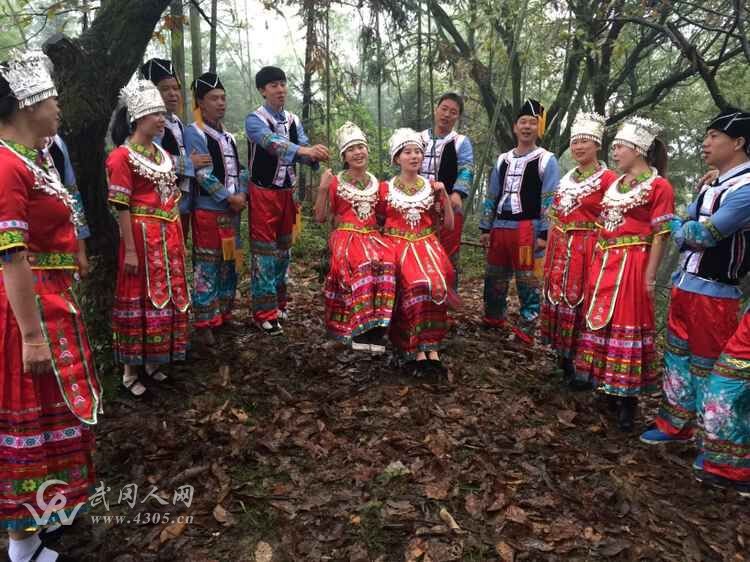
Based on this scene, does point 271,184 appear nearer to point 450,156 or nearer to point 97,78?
point 97,78

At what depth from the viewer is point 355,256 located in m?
4.00

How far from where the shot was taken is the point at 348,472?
3012mm

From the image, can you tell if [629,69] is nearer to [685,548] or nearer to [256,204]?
[256,204]

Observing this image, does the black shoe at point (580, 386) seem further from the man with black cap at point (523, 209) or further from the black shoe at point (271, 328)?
the black shoe at point (271, 328)

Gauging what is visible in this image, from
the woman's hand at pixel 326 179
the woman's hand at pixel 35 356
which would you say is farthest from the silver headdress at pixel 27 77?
the woman's hand at pixel 326 179

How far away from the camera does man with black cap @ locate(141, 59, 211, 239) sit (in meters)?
4.12

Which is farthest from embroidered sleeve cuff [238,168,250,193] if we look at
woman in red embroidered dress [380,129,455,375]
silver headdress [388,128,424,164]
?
silver headdress [388,128,424,164]

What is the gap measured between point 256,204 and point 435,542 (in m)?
3.26

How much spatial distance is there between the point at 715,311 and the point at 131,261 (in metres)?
3.73

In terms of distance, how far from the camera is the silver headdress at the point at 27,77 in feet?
6.69

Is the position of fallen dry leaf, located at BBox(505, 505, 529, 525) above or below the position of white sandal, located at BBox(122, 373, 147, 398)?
below

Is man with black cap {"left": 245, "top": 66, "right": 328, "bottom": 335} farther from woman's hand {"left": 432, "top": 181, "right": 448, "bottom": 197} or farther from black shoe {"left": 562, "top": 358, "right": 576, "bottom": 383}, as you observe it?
black shoe {"left": 562, "top": 358, "right": 576, "bottom": 383}

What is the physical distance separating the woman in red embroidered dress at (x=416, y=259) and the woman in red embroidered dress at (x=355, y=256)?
0.12 meters

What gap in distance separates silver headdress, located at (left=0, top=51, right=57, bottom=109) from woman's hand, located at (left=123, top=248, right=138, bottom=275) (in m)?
1.42
